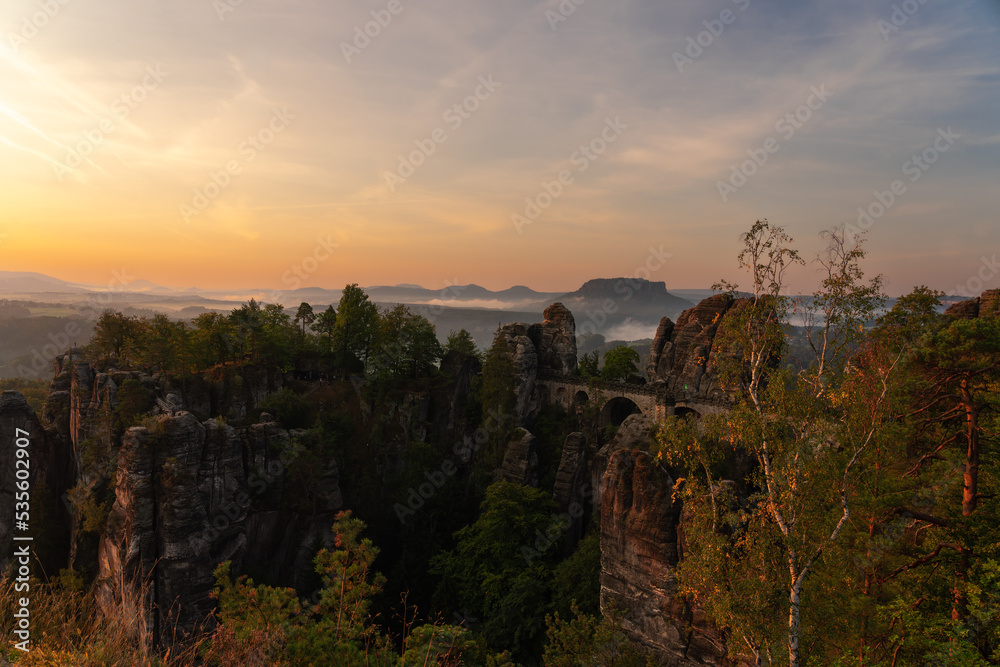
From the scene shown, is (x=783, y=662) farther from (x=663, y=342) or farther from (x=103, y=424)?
(x=663, y=342)

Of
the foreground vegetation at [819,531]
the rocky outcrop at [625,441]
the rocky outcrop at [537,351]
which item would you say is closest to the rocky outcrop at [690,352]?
the rocky outcrop at [537,351]

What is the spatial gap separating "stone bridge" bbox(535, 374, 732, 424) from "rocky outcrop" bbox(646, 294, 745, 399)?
29.1 inches

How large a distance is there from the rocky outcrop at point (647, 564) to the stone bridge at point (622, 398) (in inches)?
864

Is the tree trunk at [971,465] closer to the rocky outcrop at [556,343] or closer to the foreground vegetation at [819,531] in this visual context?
the foreground vegetation at [819,531]

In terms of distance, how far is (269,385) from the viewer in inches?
1709

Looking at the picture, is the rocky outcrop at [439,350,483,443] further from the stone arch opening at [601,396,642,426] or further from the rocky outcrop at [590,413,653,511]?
the rocky outcrop at [590,413,653,511]

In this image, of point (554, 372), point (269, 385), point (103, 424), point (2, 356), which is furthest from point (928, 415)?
point (2, 356)

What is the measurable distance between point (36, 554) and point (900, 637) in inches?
1667

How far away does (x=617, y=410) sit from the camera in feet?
163

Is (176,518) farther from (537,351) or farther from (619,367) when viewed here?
(619,367)

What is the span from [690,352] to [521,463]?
62.8 ft

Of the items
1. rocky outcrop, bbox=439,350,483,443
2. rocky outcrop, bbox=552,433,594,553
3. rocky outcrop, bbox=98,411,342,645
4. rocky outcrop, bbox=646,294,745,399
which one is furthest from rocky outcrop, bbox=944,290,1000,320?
rocky outcrop, bbox=98,411,342,645

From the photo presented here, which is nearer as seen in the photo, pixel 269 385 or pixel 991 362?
pixel 991 362

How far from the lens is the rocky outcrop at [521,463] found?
128 ft
